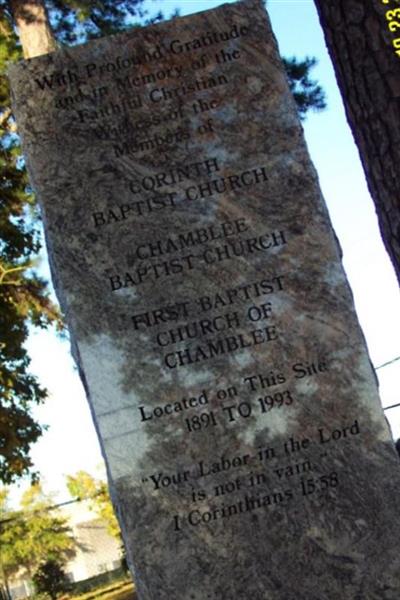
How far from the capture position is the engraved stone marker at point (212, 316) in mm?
5016

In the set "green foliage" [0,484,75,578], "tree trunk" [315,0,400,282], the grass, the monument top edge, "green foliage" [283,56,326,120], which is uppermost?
"green foliage" [283,56,326,120]

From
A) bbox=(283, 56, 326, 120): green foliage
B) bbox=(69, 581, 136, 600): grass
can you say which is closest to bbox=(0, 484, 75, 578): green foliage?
bbox=(69, 581, 136, 600): grass

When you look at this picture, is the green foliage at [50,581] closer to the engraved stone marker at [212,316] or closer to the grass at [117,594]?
the grass at [117,594]

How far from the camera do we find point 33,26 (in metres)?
15.2

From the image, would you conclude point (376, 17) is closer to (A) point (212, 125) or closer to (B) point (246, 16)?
(B) point (246, 16)

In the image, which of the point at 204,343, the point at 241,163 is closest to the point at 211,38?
the point at 241,163

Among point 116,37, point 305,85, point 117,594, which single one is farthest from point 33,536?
point 116,37

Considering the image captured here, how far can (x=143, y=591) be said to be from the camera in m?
5.02

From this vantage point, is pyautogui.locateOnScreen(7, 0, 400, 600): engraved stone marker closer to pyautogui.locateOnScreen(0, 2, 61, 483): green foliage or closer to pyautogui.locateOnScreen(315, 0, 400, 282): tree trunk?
pyautogui.locateOnScreen(315, 0, 400, 282): tree trunk

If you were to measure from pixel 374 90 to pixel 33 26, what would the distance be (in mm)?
10519
